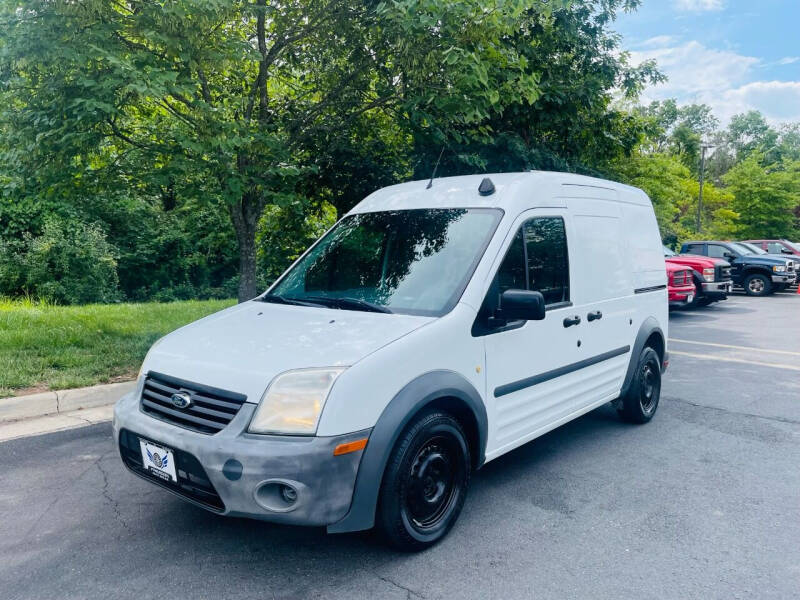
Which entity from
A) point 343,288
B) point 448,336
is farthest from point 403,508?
point 343,288

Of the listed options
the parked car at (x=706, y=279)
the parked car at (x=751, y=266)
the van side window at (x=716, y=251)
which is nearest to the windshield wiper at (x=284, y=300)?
the parked car at (x=706, y=279)

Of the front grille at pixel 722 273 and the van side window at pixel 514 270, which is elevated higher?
the van side window at pixel 514 270

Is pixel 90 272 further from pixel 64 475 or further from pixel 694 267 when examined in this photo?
pixel 694 267

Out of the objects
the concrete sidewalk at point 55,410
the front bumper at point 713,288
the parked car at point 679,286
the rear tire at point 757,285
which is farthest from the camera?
the rear tire at point 757,285

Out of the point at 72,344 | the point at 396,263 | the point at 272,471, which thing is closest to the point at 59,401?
the point at 72,344

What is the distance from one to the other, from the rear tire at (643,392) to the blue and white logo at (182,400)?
3.76 meters

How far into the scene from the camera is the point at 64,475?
4031 mm

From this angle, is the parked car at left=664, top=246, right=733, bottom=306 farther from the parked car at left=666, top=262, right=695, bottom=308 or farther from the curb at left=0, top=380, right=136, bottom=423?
the curb at left=0, top=380, right=136, bottom=423

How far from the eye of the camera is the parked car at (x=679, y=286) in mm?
12823

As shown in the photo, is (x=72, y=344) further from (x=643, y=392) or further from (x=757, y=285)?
(x=757, y=285)

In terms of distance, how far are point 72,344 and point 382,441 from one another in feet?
18.9

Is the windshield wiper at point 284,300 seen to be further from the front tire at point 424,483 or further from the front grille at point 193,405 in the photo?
the front tire at point 424,483

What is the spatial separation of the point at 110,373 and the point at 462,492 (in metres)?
4.39

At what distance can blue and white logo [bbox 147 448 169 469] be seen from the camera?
2.90 metres
